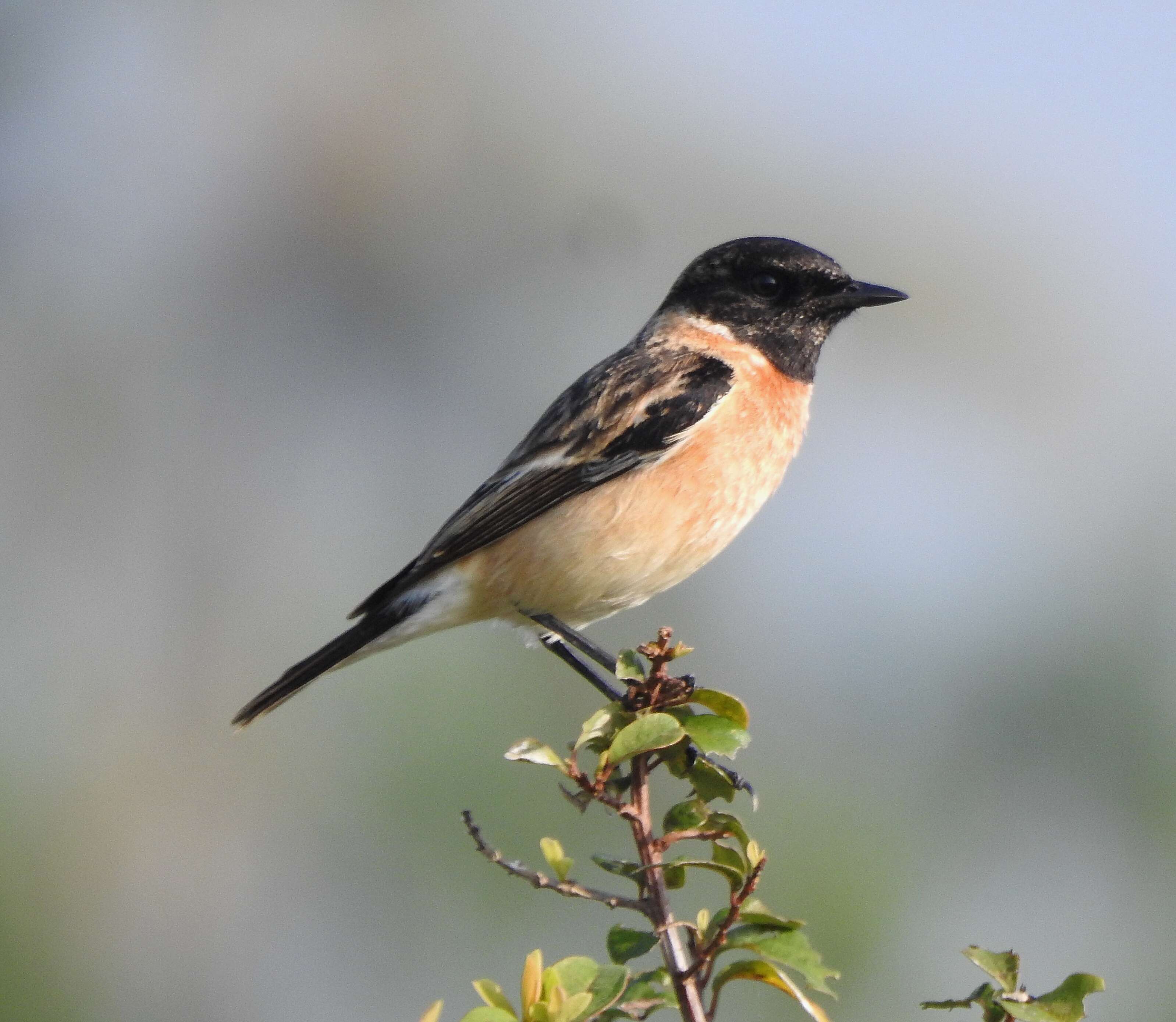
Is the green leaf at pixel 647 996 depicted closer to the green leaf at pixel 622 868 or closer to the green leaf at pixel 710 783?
the green leaf at pixel 622 868

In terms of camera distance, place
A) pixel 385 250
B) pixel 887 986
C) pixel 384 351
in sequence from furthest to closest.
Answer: pixel 385 250 → pixel 384 351 → pixel 887 986

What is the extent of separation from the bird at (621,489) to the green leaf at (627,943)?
1795 millimetres

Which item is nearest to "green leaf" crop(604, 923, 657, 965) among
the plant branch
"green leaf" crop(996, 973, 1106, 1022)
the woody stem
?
the woody stem

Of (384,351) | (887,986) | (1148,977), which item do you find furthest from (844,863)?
(384,351)

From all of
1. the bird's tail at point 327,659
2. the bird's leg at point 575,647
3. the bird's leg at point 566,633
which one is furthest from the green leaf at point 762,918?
the bird's tail at point 327,659

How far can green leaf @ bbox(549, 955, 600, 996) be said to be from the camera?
221 cm

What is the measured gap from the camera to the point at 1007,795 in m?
8.01

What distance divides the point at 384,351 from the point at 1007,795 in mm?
7077

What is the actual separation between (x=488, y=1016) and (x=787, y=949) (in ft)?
2.03

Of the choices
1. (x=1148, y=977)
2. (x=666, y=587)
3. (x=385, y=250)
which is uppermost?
(x=385, y=250)

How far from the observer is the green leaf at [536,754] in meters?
2.64

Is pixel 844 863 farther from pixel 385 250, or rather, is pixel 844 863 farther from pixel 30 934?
pixel 385 250

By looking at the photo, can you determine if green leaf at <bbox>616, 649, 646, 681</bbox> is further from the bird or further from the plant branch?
the bird

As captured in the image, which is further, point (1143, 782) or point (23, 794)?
point (23, 794)
